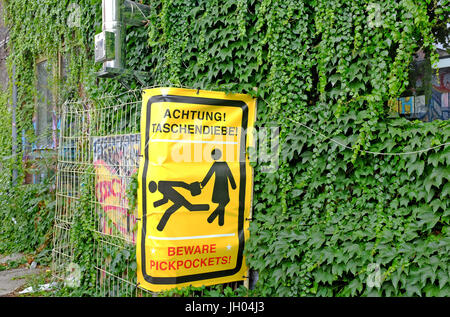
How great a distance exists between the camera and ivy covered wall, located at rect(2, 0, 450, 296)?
3137 mm

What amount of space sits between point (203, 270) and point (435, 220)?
1.96m

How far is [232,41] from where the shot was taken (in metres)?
4.52

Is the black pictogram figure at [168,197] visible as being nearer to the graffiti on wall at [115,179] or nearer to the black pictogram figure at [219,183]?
the black pictogram figure at [219,183]

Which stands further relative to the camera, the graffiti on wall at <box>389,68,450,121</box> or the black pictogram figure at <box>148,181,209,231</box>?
the black pictogram figure at <box>148,181,209,231</box>

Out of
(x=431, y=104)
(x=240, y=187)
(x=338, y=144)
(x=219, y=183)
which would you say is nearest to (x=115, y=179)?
(x=219, y=183)

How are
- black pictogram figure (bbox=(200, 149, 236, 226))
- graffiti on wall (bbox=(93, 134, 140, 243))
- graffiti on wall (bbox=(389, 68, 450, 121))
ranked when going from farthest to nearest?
graffiti on wall (bbox=(93, 134, 140, 243)) → black pictogram figure (bbox=(200, 149, 236, 226)) → graffiti on wall (bbox=(389, 68, 450, 121))

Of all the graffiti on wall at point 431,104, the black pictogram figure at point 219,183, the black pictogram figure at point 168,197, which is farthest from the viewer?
the black pictogram figure at point 219,183

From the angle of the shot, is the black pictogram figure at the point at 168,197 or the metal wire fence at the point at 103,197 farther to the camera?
the metal wire fence at the point at 103,197

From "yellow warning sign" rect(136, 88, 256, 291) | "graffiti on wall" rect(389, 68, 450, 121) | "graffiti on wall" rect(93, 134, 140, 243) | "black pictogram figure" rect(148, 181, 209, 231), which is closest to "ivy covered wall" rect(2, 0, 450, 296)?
"graffiti on wall" rect(389, 68, 450, 121)

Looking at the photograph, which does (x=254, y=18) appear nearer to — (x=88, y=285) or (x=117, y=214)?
(x=117, y=214)

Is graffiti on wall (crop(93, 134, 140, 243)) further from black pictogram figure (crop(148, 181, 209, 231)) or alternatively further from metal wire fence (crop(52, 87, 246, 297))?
black pictogram figure (crop(148, 181, 209, 231))

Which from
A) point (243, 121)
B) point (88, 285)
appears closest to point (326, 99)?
point (243, 121)

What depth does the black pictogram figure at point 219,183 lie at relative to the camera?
3864 mm

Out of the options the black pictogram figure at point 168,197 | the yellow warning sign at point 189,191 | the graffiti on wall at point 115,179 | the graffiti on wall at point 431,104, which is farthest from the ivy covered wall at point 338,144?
the graffiti on wall at point 115,179
